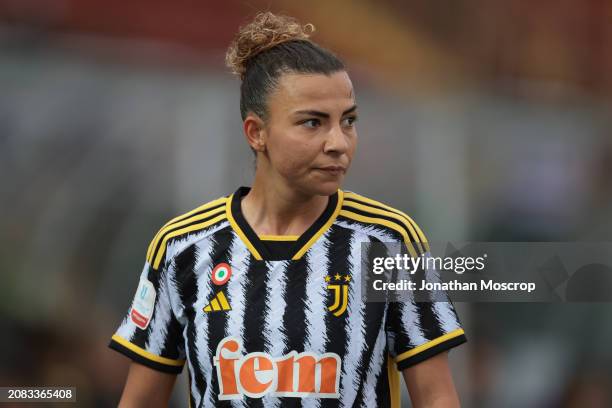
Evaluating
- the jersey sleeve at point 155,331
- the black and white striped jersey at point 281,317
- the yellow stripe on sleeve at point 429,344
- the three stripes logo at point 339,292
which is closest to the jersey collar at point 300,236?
the black and white striped jersey at point 281,317

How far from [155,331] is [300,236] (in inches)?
17.5

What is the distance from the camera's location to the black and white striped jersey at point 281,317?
2.31 meters

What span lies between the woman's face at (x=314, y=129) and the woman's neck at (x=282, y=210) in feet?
0.31

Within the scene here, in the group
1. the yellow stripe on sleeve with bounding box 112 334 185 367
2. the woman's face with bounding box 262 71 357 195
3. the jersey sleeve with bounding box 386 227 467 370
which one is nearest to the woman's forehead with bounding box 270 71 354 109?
the woman's face with bounding box 262 71 357 195

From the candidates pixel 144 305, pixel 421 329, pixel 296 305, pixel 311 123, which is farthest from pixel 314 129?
pixel 144 305

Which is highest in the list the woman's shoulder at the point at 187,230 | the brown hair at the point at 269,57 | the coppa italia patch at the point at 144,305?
the brown hair at the point at 269,57

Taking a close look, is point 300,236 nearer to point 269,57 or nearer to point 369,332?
point 369,332

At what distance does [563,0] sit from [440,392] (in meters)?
2.50

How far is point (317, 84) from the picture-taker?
2.28 m

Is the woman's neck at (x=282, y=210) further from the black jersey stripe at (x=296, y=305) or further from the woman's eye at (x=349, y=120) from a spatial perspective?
the woman's eye at (x=349, y=120)

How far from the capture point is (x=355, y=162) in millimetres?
4211

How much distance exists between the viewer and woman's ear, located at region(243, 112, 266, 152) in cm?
238

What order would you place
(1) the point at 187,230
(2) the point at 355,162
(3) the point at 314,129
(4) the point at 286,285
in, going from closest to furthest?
(3) the point at 314,129
(4) the point at 286,285
(1) the point at 187,230
(2) the point at 355,162

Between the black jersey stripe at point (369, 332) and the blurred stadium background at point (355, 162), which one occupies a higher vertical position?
the blurred stadium background at point (355, 162)
